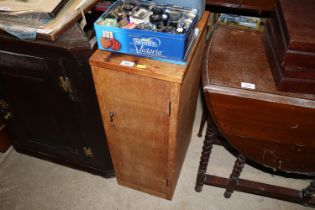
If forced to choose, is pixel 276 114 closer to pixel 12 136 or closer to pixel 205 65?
pixel 205 65

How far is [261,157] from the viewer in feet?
3.88

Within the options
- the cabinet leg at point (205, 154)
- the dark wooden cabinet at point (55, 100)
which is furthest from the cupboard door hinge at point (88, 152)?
the cabinet leg at point (205, 154)

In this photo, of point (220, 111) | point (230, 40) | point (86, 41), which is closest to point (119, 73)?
point (86, 41)

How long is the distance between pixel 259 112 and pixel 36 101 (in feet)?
3.50

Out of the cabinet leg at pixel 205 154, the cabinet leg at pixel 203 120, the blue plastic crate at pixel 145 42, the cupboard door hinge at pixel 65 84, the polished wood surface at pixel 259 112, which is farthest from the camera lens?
the cabinet leg at pixel 203 120

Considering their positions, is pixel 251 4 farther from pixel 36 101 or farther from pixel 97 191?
pixel 97 191

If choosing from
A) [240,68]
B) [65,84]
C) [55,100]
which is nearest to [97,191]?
[55,100]

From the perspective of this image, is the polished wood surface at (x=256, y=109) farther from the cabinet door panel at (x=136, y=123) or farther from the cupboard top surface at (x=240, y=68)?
the cabinet door panel at (x=136, y=123)

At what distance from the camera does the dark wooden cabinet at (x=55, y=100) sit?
1098 millimetres

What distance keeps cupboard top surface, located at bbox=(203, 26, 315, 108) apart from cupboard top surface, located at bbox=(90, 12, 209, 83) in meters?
0.17

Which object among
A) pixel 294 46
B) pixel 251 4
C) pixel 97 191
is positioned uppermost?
pixel 294 46

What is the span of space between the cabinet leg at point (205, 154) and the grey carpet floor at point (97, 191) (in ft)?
0.36

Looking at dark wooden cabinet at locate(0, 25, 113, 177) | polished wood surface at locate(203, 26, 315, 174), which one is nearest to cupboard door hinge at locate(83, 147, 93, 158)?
dark wooden cabinet at locate(0, 25, 113, 177)

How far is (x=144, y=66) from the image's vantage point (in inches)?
38.9
